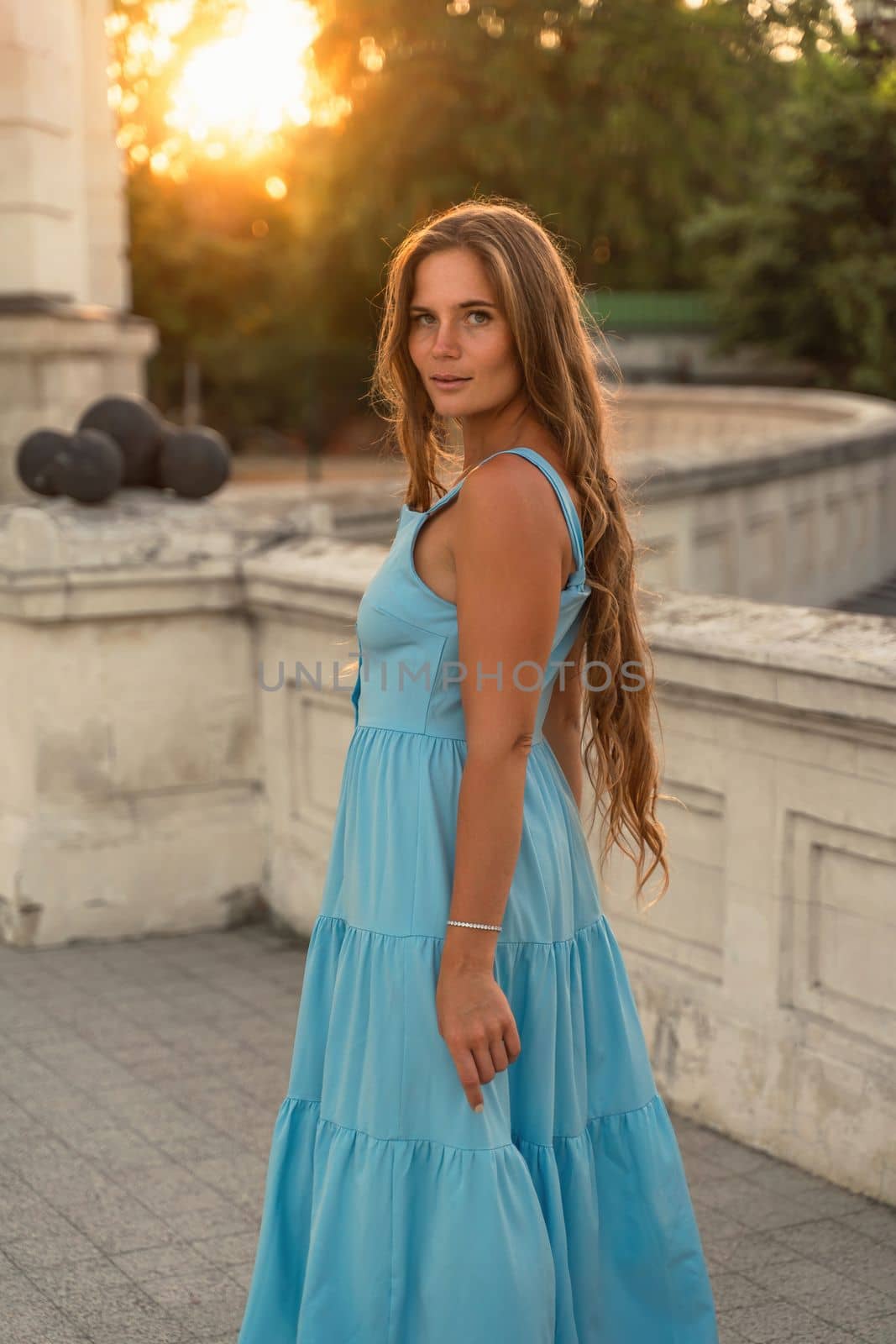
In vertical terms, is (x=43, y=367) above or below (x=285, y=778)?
above

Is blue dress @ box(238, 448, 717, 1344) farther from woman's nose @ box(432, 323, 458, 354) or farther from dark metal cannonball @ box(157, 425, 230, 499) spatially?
dark metal cannonball @ box(157, 425, 230, 499)

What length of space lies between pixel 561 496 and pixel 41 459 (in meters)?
3.87

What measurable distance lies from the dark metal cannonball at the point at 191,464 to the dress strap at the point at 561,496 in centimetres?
381

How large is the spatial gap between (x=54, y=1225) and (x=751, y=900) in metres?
1.69

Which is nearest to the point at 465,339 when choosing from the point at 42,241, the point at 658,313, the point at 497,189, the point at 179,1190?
the point at 179,1190

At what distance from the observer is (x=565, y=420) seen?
230 centimetres

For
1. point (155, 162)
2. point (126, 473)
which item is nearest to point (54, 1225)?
point (126, 473)

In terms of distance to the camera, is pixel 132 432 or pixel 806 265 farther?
pixel 806 265

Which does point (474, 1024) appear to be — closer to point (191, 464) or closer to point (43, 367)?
point (191, 464)

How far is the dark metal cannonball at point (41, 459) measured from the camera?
18.7 ft

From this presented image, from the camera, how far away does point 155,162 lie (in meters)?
35.1

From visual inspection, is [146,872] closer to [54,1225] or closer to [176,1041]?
[176,1041]

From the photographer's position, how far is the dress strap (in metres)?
2.22

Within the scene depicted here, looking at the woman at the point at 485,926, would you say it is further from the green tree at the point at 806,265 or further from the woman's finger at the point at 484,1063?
Answer: the green tree at the point at 806,265
